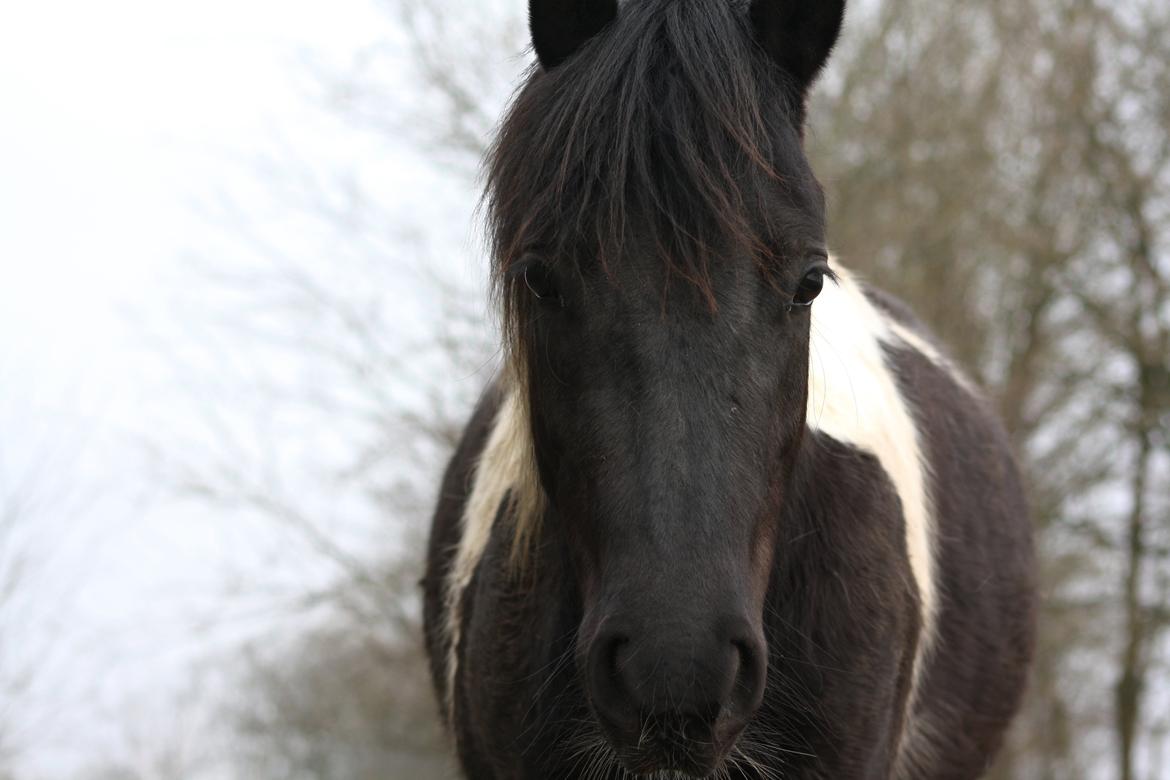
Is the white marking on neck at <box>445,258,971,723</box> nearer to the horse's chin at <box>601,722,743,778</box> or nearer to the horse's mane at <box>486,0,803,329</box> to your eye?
the horse's mane at <box>486,0,803,329</box>

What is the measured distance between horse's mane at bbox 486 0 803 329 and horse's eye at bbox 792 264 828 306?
108mm

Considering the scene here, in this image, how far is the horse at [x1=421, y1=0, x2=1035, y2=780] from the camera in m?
2.38

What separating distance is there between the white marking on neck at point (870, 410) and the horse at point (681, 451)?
0.02 m

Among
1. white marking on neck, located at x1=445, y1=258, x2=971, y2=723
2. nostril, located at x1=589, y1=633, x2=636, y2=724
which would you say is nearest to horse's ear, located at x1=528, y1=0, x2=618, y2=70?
white marking on neck, located at x1=445, y1=258, x2=971, y2=723

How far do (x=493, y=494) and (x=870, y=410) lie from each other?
3.87ft

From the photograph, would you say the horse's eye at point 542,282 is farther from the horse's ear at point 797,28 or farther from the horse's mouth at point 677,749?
the horse's mouth at point 677,749

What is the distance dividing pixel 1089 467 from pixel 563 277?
11074mm

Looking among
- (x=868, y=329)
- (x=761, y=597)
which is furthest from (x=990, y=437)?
(x=761, y=597)

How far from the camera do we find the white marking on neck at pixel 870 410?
3.45m

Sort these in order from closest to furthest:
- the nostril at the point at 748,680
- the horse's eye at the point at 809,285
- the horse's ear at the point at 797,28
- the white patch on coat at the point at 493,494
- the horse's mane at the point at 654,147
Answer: the nostril at the point at 748,680, the horse's mane at the point at 654,147, the horse's eye at the point at 809,285, the horse's ear at the point at 797,28, the white patch on coat at the point at 493,494

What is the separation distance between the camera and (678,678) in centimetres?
223

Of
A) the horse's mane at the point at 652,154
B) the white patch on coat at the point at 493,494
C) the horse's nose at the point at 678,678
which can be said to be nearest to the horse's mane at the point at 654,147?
the horse's mane at the point at 652,154

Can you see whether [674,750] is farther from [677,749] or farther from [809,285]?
[809,285]

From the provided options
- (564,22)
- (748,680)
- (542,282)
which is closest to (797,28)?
(564,22)
